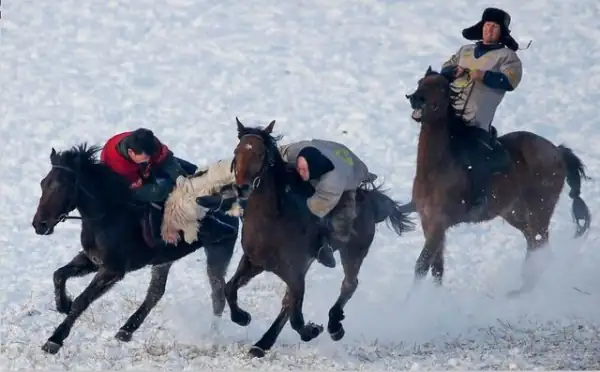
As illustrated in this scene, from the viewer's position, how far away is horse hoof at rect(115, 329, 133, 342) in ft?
31.0

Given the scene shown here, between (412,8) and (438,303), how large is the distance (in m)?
12.1

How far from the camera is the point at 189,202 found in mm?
9203

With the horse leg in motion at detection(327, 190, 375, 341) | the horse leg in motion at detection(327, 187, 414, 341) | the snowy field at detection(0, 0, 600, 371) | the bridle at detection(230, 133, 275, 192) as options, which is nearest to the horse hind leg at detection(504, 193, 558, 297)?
the snowy field at detection(0, 0, 600, 371)

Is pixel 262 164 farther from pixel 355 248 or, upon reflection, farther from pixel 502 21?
pixel 502 21

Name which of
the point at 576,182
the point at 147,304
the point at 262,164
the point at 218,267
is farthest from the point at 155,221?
the point at 576,182

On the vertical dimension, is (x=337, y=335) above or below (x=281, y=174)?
below

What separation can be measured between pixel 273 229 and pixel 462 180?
2.76 meters

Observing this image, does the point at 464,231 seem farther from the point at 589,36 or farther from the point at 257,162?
the point at 589,36

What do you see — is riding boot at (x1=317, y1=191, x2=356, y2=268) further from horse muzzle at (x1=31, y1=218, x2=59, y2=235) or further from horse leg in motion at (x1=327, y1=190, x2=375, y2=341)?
horse muzzle at (x1=31, y1=218, x2=59, y2=235)

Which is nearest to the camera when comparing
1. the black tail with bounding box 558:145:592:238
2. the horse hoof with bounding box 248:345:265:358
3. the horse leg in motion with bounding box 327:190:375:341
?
the horse hoof with bounding box 248:345:265:358

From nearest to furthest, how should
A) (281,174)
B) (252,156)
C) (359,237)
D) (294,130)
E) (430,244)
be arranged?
(252,156)
(281,174)
(359,237)
(430,244)
(294,130)

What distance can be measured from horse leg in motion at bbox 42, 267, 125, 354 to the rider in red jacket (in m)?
0.66

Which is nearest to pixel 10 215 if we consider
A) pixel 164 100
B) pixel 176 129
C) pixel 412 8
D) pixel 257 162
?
pixel 176 129

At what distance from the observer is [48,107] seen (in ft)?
59.4
